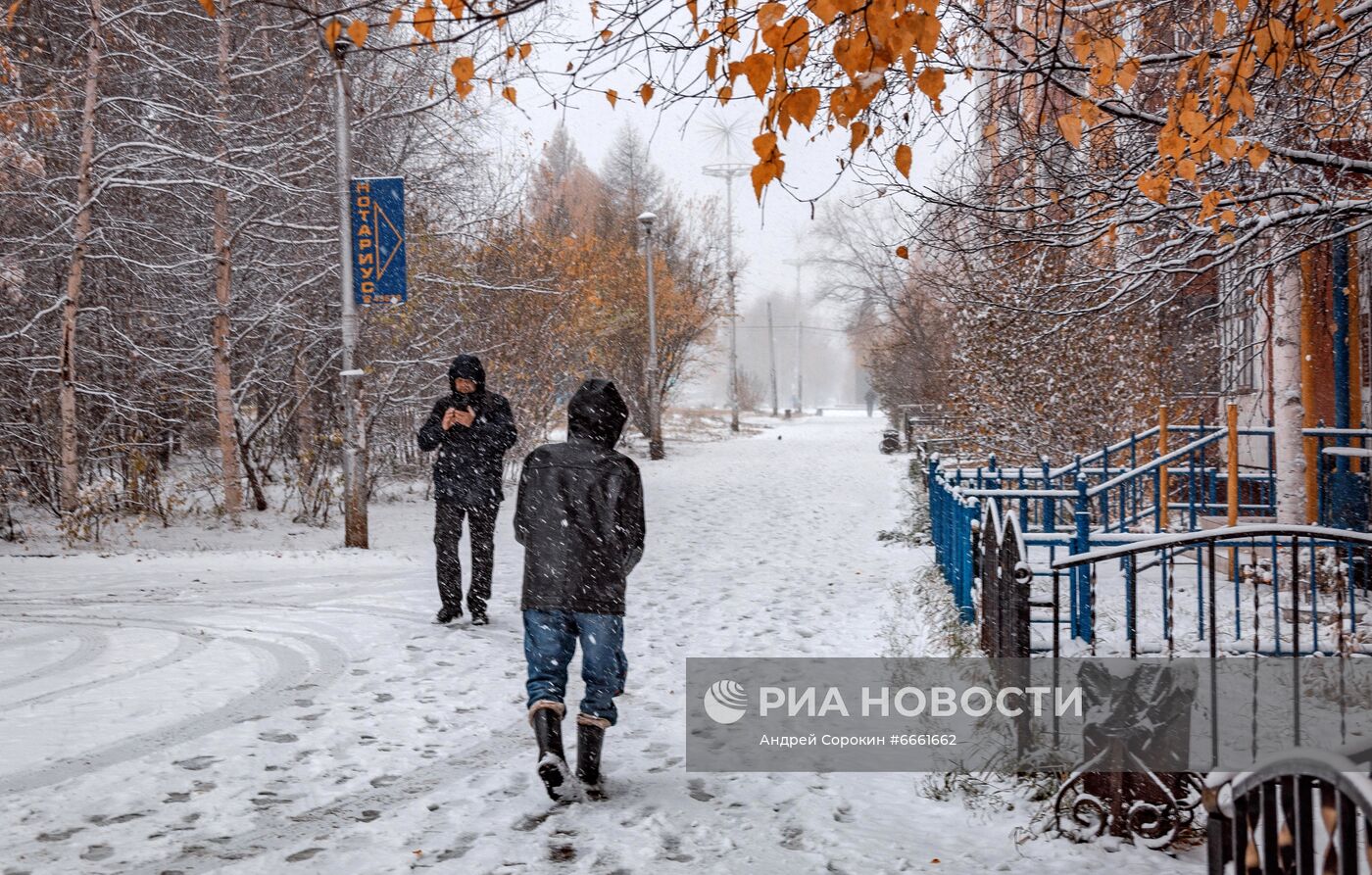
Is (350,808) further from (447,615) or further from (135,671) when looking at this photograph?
(447,615)

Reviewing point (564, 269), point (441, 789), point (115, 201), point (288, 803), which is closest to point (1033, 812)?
point (441, 789)

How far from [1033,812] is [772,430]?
38.4 metres

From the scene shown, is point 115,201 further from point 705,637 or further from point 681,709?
point 681,709

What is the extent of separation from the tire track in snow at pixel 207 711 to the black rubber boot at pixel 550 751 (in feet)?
6.83

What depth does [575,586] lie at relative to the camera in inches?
170

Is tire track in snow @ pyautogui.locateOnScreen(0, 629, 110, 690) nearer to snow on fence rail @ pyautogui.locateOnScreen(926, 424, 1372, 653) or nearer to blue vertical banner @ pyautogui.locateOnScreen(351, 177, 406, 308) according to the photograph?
blue vertical banner @ pyautogui.locateOnScreen(351, 177, 406, 308)

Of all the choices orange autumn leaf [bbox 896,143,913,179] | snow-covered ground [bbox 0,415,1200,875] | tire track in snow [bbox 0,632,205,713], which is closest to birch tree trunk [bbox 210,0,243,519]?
snow-covered ground [bbox 0,415,1200,875]

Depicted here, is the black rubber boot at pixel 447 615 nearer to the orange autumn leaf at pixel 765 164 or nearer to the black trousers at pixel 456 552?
the black trousers at pixel 456 552

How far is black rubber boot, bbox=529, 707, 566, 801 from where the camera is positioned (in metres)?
4.23

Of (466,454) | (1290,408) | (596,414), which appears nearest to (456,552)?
(466,454)

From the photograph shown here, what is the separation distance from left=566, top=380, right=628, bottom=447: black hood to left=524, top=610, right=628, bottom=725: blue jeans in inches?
32.8

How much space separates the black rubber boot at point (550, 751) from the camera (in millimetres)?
4230

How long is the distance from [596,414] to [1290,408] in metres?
6.61

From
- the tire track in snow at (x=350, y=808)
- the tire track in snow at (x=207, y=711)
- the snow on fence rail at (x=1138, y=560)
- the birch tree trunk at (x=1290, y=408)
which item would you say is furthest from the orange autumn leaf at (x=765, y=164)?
the birch tree trunk at (x=1290, y=408)
